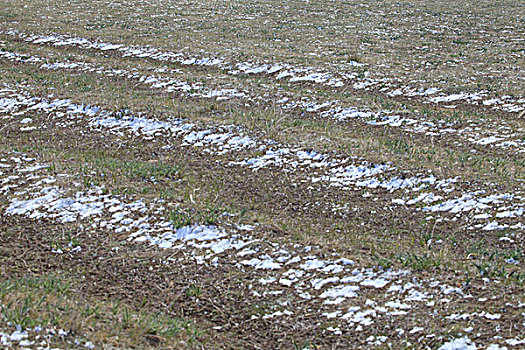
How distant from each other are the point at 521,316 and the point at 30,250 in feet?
20.6

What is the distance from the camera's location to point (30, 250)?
22.4ft

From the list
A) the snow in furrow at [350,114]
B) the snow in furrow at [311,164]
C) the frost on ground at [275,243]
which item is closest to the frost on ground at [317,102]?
the snow in furrow at [350,114]

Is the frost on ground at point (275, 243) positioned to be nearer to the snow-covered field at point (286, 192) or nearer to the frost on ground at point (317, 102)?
the snow-covered field at point (286, 192)

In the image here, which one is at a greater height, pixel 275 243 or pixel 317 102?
pixel 317 102

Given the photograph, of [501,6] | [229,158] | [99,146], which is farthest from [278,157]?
[501,6]

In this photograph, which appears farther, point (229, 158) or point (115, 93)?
point (115, 93)

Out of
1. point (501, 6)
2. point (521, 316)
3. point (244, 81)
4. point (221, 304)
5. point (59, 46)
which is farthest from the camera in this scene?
point (501, 6)

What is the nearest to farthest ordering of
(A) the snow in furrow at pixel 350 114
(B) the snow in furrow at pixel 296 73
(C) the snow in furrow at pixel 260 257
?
(C) the snow in furrow at pixel 260 257
(A) the snow in furrow at pixel 350 114
(B) the snow in furrow at pixel 296 73

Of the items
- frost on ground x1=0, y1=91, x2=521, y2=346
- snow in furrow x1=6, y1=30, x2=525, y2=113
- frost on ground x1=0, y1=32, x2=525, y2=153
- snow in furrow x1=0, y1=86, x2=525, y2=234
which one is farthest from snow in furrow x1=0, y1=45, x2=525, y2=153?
frost on ground x1=0, y1=91, x2=521, y2=346

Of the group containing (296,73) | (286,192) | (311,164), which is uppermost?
(296,73)

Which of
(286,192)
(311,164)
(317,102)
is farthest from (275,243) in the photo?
(317,102)

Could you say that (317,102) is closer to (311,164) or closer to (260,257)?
(311,164)

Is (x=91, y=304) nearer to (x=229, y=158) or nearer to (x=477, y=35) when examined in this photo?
(x=229, y=158)

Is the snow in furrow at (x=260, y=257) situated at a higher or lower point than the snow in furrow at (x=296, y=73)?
lower
